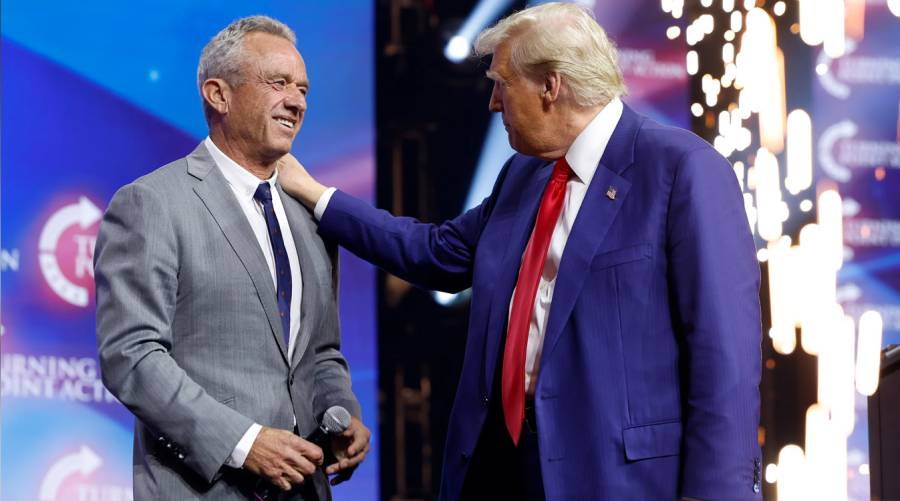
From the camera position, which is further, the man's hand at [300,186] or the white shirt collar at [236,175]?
the man's hand at [300,186]

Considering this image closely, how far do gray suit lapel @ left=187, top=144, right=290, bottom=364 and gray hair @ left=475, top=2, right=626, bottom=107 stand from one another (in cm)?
66

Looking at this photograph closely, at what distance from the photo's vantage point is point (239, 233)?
2277 mm

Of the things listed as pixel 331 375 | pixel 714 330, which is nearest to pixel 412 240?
pixel 331 375

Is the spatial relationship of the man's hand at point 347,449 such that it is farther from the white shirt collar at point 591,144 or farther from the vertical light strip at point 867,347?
the vertical light strip at point 867,347

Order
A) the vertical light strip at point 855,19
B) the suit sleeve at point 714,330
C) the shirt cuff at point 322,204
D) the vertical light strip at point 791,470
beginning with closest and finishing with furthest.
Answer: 1. the suit sleeve at point 714,330
2. the shirt cuff at point 322,204
3. the vertical light strip at point 791,470
4. the vertical light strip at point 855,19

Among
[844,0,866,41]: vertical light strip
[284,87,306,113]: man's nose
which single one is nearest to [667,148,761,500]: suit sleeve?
[284,87,306,113]: man's nose

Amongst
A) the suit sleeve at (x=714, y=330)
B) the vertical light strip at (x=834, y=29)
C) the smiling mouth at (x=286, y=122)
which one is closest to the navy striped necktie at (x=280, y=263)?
the smiling mouth at (x=286, y=122)

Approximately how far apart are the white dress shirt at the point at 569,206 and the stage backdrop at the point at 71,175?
1.88m

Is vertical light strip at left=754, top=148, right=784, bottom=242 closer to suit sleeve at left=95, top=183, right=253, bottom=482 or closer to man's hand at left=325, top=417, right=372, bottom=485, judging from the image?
man's hand at left=325, top=417, right=372, bottom=485

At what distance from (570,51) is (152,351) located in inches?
39.8

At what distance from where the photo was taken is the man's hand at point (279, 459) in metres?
2.12

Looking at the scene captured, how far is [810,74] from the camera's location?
4.84 meters

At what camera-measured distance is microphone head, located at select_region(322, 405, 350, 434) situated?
2.25 meters

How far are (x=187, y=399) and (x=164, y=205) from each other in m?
0.40
